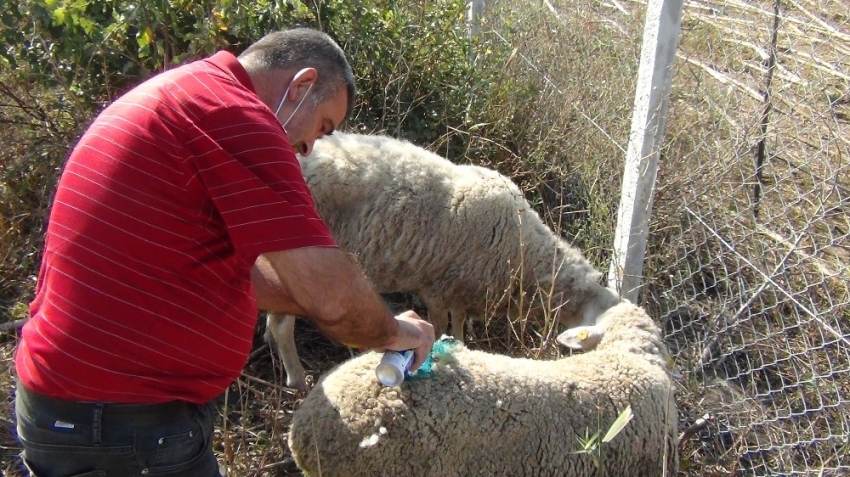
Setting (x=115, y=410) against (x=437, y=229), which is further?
(x=437, y=229)

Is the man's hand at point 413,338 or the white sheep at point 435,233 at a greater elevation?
the man's hand at point 413,338

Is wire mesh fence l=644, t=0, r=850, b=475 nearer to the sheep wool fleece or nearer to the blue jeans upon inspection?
the sheep wool fleece

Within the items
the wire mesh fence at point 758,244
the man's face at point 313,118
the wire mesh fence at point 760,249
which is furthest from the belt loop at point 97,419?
the wire mesh fence at point 760,249

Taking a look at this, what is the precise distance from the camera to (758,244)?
136 inches

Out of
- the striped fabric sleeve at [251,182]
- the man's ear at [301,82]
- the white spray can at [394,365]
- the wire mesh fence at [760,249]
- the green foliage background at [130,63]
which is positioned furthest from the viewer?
the green foliage background at [130,63]

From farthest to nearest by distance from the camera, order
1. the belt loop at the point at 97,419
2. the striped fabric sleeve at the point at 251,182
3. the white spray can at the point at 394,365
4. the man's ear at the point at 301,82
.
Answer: the white spray can at the point at 394,365, the man's ear at the point at 301,82, the belt loop at the point at 97,419, the striped fabric sleeve at the point at 251,182

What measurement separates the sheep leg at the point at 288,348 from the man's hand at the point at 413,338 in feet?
6.70

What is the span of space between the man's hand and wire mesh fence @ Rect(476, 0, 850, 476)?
1681 mm

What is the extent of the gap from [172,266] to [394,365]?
66 centimetres

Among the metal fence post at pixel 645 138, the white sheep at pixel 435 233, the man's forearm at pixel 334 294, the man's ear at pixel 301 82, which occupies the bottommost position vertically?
the white sheep at pixel 435 233

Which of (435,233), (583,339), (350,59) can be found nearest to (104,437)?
(583,339)

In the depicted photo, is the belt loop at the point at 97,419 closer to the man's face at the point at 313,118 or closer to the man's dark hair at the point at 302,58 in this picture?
the man's face at the point at 313,118

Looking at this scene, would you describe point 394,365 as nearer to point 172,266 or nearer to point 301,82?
point 172,266

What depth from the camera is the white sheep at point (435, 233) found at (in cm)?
401
